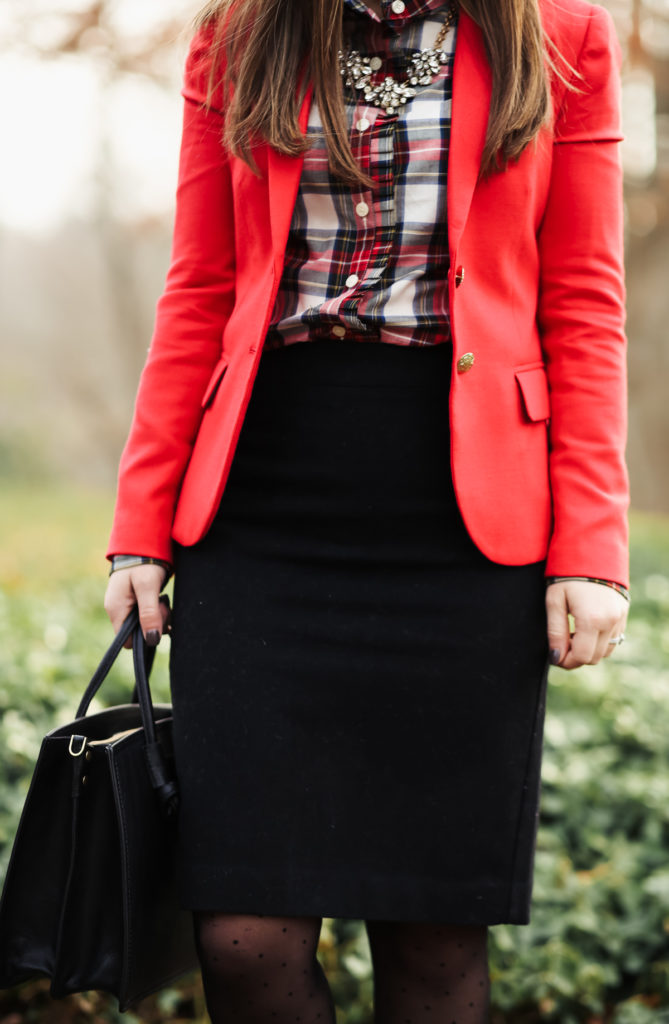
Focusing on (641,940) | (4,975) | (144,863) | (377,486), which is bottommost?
(641,940)

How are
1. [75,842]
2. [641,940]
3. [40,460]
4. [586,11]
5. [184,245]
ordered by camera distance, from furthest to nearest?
1. [40,460]
2. [641,940]
3. [184,245]
4. [586,11]
5. [75,842]

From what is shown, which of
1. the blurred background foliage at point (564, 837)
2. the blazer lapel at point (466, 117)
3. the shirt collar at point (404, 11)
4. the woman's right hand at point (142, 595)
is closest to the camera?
the blazer lapel at point (466, 117)

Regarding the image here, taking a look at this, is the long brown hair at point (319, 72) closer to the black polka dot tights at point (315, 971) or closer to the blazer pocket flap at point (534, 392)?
the blazer pocket flap at point (534, 392)

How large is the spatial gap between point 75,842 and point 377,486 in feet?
2.48

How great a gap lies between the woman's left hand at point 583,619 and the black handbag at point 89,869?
69 centimetres

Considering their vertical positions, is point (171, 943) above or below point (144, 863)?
below

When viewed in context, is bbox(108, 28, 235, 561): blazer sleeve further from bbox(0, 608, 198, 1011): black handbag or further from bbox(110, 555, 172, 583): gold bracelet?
bbox(0, 608, 198, 1011): black handbag

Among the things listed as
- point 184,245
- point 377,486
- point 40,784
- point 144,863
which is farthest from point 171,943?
point 184,245

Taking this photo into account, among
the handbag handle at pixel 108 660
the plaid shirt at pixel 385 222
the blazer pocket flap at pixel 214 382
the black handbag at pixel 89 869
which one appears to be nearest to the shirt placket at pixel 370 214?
the plaid shirt at pixel 385 222

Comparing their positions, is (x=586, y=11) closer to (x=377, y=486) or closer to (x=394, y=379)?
(x=394, y=379)

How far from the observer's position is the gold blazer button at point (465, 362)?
5.09 ft

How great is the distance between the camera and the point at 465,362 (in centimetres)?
155

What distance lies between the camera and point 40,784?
5.23 ft

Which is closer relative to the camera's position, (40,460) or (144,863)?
→ (144,863)
